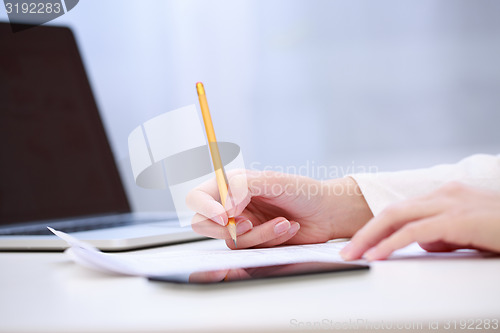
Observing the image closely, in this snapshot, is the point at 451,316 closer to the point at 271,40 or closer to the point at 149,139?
the point at 149,139

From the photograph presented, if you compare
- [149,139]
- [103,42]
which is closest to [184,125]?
[149,139]

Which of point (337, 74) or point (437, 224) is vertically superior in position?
point (337, 74)

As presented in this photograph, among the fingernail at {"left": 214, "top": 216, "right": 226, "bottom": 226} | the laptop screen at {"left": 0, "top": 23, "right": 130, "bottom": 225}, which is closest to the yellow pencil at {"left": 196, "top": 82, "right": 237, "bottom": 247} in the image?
the fingernail at {"left": 214, "top": 216, "right": 226, "bottom": 226}

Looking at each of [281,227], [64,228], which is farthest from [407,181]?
[64,228]

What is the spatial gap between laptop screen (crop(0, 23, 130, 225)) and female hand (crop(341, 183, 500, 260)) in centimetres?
77

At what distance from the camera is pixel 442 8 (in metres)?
1.72

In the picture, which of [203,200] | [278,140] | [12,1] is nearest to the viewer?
[203,200]

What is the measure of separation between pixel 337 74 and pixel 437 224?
1367mm

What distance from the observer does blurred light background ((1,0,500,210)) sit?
5.03 feet

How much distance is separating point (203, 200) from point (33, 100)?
0.63m

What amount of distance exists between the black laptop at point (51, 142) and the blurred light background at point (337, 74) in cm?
37

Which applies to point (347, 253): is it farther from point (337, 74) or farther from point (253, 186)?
point (337, 74)

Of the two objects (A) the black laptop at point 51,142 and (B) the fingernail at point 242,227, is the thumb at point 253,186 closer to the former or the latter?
(B) the fingernail at point 242,227

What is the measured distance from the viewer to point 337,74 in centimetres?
167
